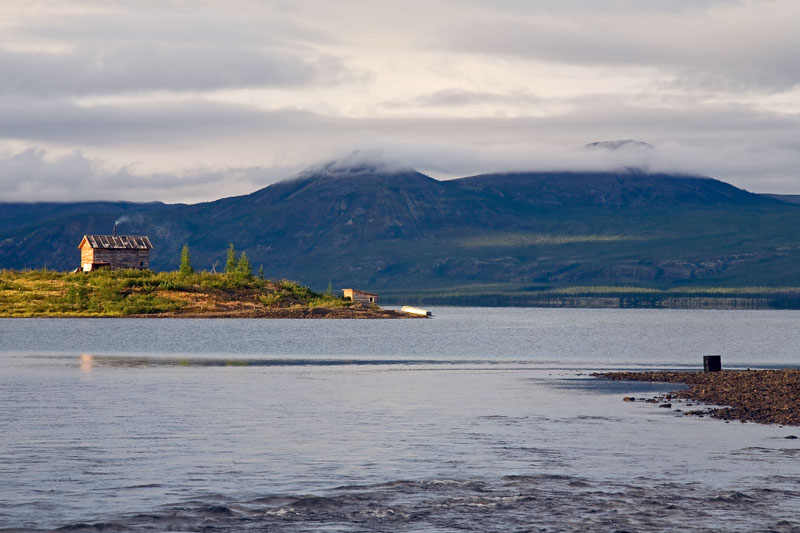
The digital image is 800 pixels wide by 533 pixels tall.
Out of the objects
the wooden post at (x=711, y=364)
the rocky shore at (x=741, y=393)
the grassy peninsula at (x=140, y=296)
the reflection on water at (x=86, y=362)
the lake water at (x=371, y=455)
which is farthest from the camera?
the grassy peninsula at (x=140, y=296)

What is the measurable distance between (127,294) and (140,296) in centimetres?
338

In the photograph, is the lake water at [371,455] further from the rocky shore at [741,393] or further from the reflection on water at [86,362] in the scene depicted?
the rocky shore at [741,393]

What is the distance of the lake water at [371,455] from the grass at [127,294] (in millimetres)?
108280

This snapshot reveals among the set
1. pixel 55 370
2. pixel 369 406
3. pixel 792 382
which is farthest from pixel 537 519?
pixel 55 370

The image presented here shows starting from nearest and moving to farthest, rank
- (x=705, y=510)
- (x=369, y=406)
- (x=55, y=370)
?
(x=705, y=510) < (x=369, y=406) < (x=55, y=370)

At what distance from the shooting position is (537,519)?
27484mm

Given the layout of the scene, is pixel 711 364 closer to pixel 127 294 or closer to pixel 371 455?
pixel 371 455

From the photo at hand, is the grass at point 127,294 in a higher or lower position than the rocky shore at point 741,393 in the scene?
higher

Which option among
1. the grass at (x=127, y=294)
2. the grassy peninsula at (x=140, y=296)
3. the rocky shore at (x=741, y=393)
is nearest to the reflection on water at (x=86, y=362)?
the rocky shore at (x=741, y=393)

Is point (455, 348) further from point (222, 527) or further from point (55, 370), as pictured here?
point (222, 527)

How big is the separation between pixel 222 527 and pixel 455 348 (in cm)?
8764

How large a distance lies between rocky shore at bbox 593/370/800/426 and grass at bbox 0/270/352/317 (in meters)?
123

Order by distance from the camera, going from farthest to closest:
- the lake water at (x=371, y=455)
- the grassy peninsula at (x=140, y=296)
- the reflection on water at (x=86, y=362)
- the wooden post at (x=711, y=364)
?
1. the grassy peninsula at (x=140, y=296)
2. the reflection on water at (x=86, y=362)
3. the wooden post at (x=711, y=364)
4. the lake water at (x=371, y=455)

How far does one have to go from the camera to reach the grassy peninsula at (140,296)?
182500 mm
